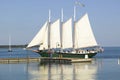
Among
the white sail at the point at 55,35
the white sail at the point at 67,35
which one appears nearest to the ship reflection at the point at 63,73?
the white sail at the point at 67,35

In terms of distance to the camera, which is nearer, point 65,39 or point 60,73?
point 60,73

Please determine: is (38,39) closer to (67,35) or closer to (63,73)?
(67,35)

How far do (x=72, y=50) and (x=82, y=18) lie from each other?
817cm

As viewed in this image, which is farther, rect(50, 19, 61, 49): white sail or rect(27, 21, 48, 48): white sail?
rect(50, 19, 61, 49): white sail

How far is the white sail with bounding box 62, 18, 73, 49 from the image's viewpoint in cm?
9756

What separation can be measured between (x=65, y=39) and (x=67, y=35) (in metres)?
1.05

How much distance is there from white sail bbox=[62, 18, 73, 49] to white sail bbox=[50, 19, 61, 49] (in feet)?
4.36

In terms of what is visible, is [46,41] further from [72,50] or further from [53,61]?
[53,61]

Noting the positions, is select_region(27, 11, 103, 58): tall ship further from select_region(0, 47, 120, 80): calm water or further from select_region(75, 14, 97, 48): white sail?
select_region(0, 47, 120, 80): calm water

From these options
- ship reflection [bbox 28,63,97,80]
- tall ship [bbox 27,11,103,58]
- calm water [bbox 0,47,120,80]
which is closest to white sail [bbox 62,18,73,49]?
tall ship [bbox 27,11,103,58]

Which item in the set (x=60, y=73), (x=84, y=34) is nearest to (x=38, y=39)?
(x=84, y=34)

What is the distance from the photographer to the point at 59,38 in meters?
98.2

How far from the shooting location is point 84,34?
95.2 meters

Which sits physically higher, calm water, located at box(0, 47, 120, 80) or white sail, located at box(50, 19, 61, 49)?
white sail, located at box(50, 19, 61, 49)
